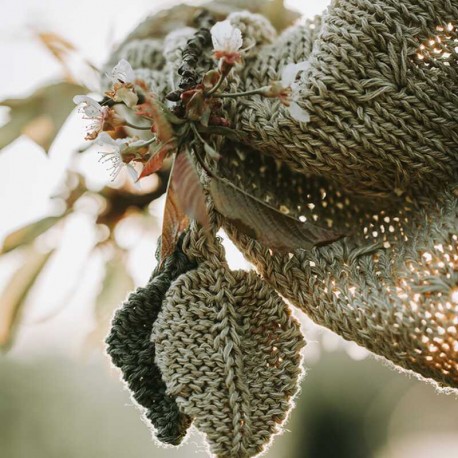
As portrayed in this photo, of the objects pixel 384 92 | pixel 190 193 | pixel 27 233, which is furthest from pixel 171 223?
pixel 27 233

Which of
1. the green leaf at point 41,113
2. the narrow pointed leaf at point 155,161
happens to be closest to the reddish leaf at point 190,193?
the narrow pointed leaf at point 155,161

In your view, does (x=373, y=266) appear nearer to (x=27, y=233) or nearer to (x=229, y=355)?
(x=229, y=355)

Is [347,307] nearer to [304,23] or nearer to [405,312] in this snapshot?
[405,312]

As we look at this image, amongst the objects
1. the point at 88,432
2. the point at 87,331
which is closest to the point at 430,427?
the point at 88,432

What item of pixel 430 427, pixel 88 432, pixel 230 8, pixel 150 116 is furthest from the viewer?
pixel 88 432

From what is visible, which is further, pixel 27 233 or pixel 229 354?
pixel 27 233

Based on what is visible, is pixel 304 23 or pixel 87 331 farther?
pixel 87 331

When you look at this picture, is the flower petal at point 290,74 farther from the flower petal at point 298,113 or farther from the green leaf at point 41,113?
the green leaf at point 41,113
